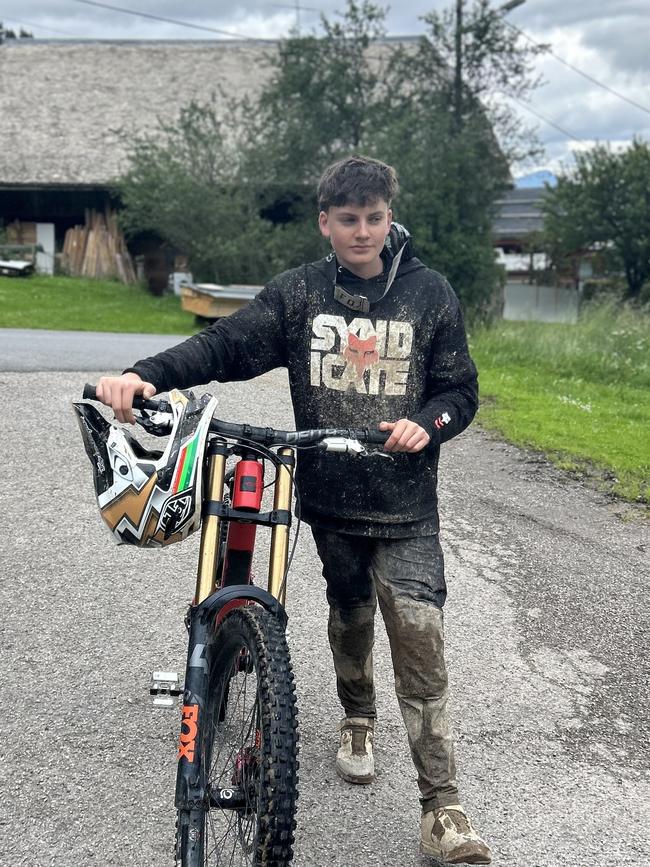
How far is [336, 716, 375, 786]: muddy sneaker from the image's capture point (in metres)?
3.66

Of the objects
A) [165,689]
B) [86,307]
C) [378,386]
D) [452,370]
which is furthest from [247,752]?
[86,307]

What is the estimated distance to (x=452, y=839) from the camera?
3.11 metres

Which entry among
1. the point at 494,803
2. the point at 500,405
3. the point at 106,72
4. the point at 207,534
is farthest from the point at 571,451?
the point at 106,72

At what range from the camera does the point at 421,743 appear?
Result: 3.23 m

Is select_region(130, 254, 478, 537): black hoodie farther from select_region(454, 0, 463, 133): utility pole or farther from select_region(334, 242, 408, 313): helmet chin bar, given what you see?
select_region(454, 0, 463, 133): utility pole

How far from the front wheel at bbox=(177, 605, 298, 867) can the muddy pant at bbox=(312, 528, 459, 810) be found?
59 centimetres

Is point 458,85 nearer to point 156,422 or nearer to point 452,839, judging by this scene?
point 156,422

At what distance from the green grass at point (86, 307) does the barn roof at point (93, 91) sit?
15.7 ft

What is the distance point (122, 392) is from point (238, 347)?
1.95 ft

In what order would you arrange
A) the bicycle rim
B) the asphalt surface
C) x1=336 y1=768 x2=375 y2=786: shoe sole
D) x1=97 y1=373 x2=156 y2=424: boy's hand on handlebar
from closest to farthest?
the bicycle rim
x1=97 y1=373 x2=156 y2=424: boy's hand on handlebar
the asphalt surface
x1=336 y1=768 x2=375 y2=786: shoe sole

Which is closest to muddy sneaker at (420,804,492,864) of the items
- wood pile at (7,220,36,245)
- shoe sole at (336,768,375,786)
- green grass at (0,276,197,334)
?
shoe sole at (336,768,375,786)

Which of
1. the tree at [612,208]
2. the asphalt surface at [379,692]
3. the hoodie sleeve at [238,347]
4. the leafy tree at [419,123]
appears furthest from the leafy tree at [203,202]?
the hoodie sleeve at [238,347]

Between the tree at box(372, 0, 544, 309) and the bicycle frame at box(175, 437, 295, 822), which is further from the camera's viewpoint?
the tree at box(372, 0, 544, 309)

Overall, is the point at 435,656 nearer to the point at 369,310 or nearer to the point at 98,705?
the point at 369,310
